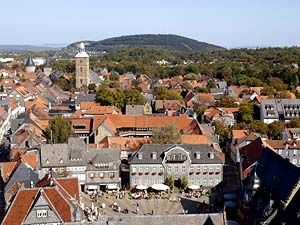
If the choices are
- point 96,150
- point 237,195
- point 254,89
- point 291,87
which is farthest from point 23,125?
point 291,87

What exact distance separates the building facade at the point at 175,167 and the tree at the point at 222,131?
818 inches

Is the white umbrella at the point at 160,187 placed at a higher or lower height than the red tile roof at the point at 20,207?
lower

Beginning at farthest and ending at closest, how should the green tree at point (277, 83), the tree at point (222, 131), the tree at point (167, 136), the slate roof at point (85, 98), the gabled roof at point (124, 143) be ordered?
the green tree at point (277, 83) → the slate roof at point (85, 98) → the tree at point (222, 131) → the gabled roof at point (124, 143) → the tree at point (167, 136)

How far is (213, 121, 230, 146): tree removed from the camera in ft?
259

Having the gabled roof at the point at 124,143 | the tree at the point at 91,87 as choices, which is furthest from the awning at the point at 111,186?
the tree at the point at 91,87

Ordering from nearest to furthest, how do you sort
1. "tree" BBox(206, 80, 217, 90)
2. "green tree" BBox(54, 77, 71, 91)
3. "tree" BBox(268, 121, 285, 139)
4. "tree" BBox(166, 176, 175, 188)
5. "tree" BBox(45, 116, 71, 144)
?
"tree" BBox(166, 176, 175, 188) < "tree" BBox(45, 116, 71, 144) < "tree" BBox(268, 121, 285, 139) < "green tree" BBox(54, 77, 71, 91) < "tree" BBox(206, 80, 217, 90)

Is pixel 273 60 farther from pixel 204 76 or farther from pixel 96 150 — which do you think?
pixel 96 150

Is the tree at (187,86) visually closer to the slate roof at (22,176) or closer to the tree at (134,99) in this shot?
the tree at (134,99)

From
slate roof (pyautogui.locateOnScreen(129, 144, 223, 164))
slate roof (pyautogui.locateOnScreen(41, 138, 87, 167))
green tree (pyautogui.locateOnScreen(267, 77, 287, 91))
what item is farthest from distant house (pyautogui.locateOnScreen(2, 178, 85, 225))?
green tree (pyautogui.locateOnScreen(267, 77, 287, 91))

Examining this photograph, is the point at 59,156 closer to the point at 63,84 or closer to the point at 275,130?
the point at 275,130

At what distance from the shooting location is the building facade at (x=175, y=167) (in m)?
58.0

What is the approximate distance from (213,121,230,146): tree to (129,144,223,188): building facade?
2077 cm

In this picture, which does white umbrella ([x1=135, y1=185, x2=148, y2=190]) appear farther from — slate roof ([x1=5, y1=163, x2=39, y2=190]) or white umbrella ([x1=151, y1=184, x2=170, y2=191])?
slate roof ([x1=5, y1=163, x2=39, y2=190])

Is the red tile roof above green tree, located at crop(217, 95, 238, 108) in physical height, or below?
above
